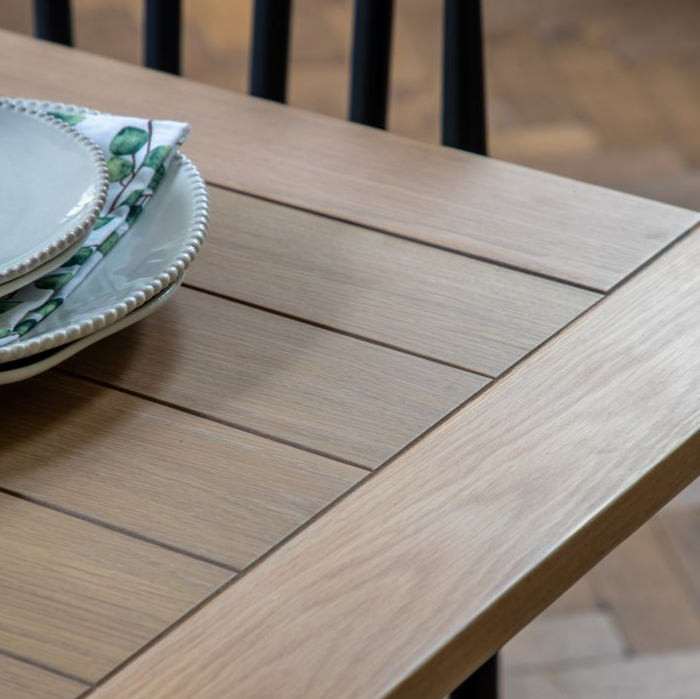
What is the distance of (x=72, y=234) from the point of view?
46cm

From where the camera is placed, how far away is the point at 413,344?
0.50 m

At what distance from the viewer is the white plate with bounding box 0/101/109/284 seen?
46 cm

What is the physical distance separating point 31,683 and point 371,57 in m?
0.57

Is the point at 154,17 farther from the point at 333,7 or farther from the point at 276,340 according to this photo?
the point at 333,7

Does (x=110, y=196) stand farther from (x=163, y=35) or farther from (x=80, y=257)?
(x=163, y=35)

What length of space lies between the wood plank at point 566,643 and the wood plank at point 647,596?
2cm

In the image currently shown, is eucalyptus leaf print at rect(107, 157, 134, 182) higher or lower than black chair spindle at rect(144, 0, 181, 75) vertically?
higher

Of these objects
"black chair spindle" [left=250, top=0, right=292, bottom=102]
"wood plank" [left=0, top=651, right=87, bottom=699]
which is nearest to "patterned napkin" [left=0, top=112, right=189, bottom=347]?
"wood plank" [left=0, top=651, right=87, bottom=699]

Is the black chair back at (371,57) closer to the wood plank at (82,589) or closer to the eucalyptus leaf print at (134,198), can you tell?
the eucalyptus leaf print at (134,198)

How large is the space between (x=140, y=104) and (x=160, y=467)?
300mm

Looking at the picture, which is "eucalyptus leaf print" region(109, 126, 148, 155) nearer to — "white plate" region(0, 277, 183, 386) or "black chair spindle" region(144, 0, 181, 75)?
"white plate" region(0, 277, 183, 386)

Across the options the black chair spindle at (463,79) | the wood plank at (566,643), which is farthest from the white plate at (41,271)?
the wood plank at (566,643)

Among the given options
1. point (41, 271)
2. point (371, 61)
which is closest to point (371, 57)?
point (371, 61)

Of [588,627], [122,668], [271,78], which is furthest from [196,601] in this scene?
[588,627]
